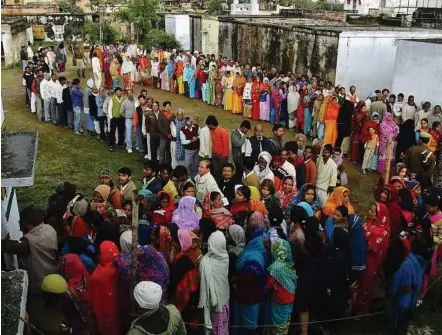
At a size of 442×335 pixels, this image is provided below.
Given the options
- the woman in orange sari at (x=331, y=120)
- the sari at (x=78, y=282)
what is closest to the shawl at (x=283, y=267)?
the sari at (x=78, y=282)

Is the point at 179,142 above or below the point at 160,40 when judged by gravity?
below

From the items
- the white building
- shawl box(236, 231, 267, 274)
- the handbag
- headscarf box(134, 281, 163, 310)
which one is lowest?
the handbag

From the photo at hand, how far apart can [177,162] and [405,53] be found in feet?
22.2

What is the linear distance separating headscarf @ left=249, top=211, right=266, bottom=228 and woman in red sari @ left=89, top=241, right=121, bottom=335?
1501 mm

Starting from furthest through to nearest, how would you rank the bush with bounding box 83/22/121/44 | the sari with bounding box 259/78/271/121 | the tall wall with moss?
the bush with bounding box 83/22/121/44, the tall wall with moss, the sari with bounding box 259/78/271/121

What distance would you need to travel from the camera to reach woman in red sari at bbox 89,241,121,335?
449cm

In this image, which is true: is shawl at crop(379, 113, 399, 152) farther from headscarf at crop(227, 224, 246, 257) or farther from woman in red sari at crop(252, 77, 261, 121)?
headscarf at crop(227, 224, 246, 257)

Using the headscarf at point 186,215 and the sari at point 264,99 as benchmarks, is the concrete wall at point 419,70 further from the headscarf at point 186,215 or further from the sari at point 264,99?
the headscarf at point 186,215

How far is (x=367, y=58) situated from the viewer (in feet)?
47.6

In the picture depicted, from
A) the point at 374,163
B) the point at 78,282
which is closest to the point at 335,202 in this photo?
the point at 78,282

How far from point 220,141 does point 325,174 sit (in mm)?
2020

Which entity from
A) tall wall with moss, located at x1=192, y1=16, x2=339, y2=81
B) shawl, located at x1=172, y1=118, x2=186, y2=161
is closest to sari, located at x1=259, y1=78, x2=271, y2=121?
tall wall with moss, located at x1=192, y1=16, x2=339, y2=81

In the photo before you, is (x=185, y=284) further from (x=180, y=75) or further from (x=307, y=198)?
(x=180, y=75)

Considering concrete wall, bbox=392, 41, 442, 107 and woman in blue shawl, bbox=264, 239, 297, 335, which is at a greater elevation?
concrete wall, bbox=392, 41, 442, 107
